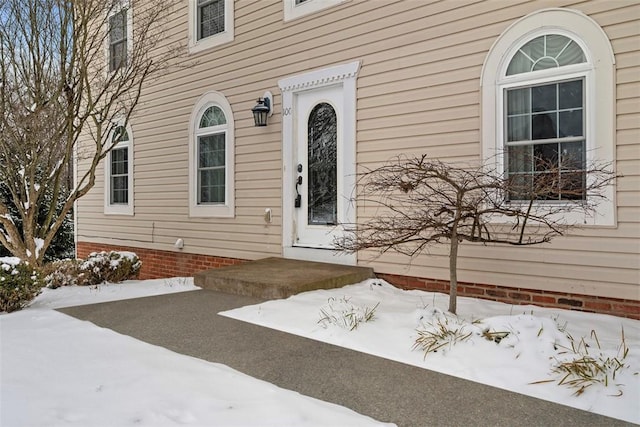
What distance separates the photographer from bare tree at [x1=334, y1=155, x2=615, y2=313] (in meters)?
3.54

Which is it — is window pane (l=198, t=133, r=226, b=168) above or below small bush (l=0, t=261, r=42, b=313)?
above

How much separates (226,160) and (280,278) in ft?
9.86

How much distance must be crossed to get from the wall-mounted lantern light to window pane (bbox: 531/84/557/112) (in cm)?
360

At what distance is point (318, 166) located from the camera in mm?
6066

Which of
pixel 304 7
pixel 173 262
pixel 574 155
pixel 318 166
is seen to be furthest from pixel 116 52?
pixel 574 155

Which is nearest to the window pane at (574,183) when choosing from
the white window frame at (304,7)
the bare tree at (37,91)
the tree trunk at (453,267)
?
the tree trunk at (453,267)

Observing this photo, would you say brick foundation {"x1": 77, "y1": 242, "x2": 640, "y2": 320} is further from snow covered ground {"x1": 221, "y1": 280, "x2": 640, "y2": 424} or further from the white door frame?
the white door frame

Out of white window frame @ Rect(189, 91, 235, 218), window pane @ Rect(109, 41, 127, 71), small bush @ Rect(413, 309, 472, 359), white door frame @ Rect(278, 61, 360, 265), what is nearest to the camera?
small bush @ Rect(413, 309, 472, 359)

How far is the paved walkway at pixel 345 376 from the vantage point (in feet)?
7.23

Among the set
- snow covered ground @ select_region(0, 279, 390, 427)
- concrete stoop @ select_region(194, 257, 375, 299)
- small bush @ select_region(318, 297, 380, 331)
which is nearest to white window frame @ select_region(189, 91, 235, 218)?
concrete stoop @ select_region(194, 257, 375, 299)

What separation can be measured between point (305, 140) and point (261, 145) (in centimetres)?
82

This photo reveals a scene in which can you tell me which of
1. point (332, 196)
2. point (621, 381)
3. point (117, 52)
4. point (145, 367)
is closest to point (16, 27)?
point (117, 52)

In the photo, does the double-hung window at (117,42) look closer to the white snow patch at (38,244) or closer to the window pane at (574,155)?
the white snow patch at (38,244)

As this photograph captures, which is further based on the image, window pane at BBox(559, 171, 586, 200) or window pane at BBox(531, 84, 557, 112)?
window pane at BBox(531, 84, 557, 112)
